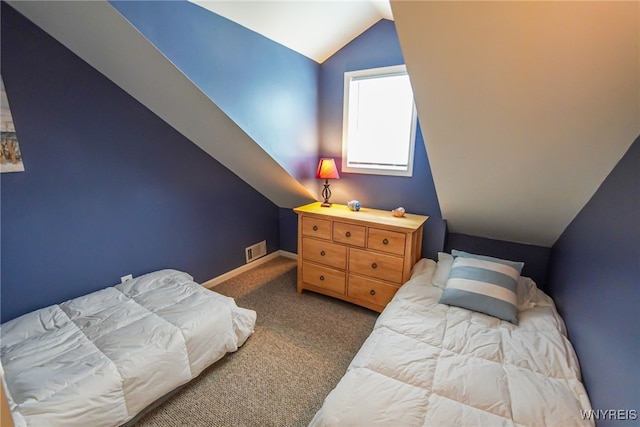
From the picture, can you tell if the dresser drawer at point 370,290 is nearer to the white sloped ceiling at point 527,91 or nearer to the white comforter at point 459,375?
the white comforter at point 459,375

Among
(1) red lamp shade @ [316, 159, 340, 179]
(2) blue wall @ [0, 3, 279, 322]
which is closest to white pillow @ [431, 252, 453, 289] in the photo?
(1) red lamp shade @ [316, 159, 340, 179]

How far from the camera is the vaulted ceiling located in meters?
1.04

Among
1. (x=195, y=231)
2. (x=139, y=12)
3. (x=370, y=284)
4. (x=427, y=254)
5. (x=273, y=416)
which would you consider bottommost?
(x=273, y=416)

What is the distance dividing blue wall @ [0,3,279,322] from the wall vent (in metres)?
0.65

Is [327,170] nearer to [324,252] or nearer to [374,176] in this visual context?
[374,176]

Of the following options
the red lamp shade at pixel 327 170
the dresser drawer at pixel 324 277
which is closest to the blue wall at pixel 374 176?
the red lamp shade at pixel 327 170

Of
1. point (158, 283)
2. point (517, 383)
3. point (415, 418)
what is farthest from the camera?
point (158, 283)

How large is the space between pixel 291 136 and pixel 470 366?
6.89 feet

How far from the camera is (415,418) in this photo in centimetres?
110

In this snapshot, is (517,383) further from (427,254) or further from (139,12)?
(139,12)

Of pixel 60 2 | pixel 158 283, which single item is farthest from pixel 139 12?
pixel 158 283

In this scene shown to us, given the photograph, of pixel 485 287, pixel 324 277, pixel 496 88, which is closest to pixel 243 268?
pixel 324 277

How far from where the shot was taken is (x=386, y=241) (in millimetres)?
2344

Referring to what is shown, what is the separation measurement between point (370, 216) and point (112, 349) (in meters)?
1.93
